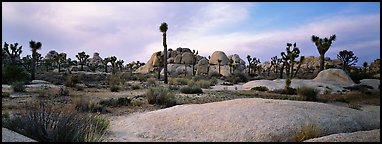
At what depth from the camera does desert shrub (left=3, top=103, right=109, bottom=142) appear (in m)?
7.29

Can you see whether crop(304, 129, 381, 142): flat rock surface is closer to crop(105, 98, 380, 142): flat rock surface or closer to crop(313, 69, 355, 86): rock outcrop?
crop(105, 98, 380, 142): flat rock surface

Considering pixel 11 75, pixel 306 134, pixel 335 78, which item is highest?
pixel 11 75

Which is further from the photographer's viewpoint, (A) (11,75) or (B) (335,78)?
(B) (335,78)

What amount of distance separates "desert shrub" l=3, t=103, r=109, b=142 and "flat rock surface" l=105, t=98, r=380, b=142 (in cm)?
94

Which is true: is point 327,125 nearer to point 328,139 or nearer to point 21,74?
point 328,139

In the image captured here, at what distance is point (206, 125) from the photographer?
970 cm

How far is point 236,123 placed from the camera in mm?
9648

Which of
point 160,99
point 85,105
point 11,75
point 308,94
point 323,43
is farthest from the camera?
point 323,43

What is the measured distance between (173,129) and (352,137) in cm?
447

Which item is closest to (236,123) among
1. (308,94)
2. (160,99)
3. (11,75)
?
(160,99)

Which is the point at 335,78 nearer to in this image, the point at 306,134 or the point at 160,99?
the point at 160,99

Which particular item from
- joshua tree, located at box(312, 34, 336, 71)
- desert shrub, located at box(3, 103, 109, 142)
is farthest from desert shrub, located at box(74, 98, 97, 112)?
joshua tree, located at box(312, 34, 336, 71)

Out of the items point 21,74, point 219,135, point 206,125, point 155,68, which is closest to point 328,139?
point 219,135

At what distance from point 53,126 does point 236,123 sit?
473cm
